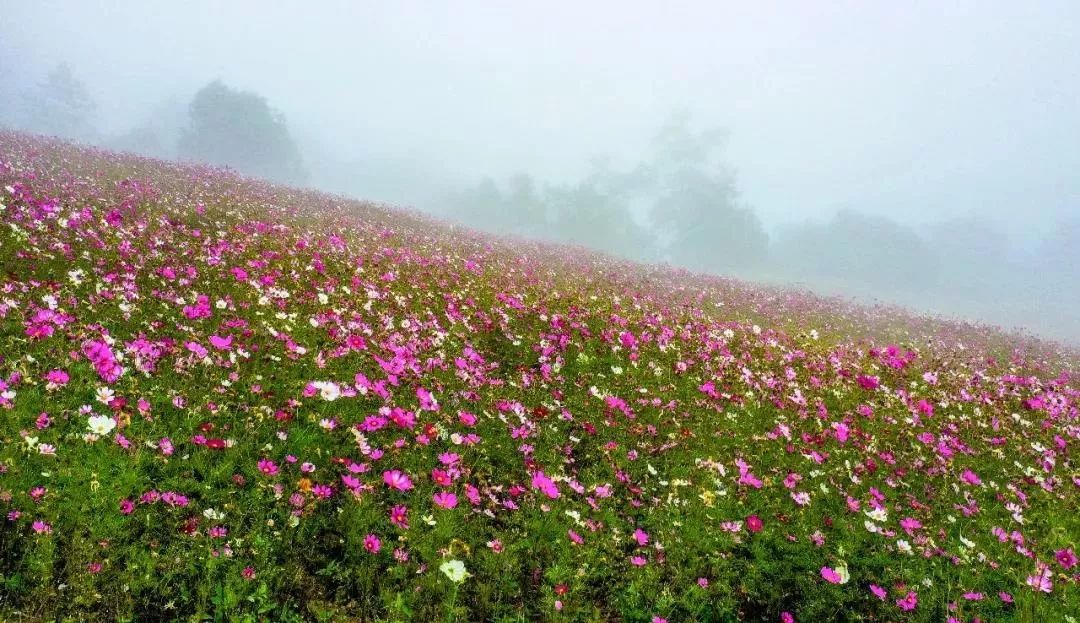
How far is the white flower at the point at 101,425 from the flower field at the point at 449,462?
20 mm

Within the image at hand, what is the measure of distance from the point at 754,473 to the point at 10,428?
651 cm

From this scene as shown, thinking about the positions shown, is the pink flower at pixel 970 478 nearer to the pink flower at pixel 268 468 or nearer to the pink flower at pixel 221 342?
the pink flower at pixel 268 468

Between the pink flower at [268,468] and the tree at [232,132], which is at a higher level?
the tree at [232,132]

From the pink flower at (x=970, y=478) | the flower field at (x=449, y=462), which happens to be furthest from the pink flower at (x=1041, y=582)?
the pink flower at (x=970, y=478)

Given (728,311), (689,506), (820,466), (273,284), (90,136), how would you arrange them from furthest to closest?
(90,136), (728,311), (273,284), (820,466), (689,506)

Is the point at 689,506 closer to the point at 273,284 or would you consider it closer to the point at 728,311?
the point at 273,284

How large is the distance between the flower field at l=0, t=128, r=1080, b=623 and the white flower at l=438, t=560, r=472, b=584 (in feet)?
0.07


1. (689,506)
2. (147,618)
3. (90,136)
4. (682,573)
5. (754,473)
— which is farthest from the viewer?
(90,136)

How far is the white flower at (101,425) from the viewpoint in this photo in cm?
387

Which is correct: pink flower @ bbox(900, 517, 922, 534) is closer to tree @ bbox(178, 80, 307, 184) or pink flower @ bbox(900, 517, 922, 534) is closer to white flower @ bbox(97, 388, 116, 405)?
white flower @ bbox(97, 388, 116, 405)

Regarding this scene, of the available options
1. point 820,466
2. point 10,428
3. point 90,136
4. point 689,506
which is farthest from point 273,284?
point 90,136

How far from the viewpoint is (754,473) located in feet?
20.0

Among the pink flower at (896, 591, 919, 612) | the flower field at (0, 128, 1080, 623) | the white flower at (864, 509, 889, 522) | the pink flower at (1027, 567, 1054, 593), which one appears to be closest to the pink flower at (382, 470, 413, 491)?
the flower field at (0, 128, 1080, 623)

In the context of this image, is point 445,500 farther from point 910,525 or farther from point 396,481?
point 910,525
